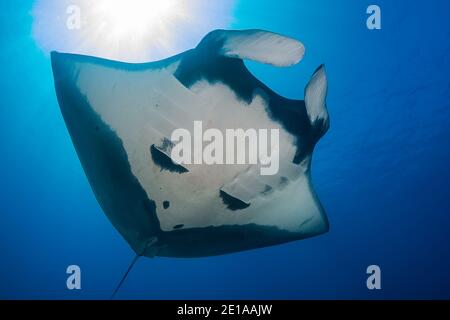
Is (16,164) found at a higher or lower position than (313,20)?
lower

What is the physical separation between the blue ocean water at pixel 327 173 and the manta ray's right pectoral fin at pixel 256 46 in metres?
3.53

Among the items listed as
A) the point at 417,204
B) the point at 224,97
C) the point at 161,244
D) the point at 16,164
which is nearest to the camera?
the point at 224,97

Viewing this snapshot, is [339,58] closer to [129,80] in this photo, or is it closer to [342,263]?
[129,80]

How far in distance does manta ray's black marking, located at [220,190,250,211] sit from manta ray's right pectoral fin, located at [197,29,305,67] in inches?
49.7

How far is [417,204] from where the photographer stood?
45.5ft

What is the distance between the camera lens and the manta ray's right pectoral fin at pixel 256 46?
98.8 inches

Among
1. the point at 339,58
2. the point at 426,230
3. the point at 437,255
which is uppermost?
the point at 339,58

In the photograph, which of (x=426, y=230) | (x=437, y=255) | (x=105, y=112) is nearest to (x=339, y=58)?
(x=105, y=112)

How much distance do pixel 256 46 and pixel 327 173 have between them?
9187 millimetres

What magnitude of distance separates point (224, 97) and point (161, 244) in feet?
5.14

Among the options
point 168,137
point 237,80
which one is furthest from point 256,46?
point 168,137
